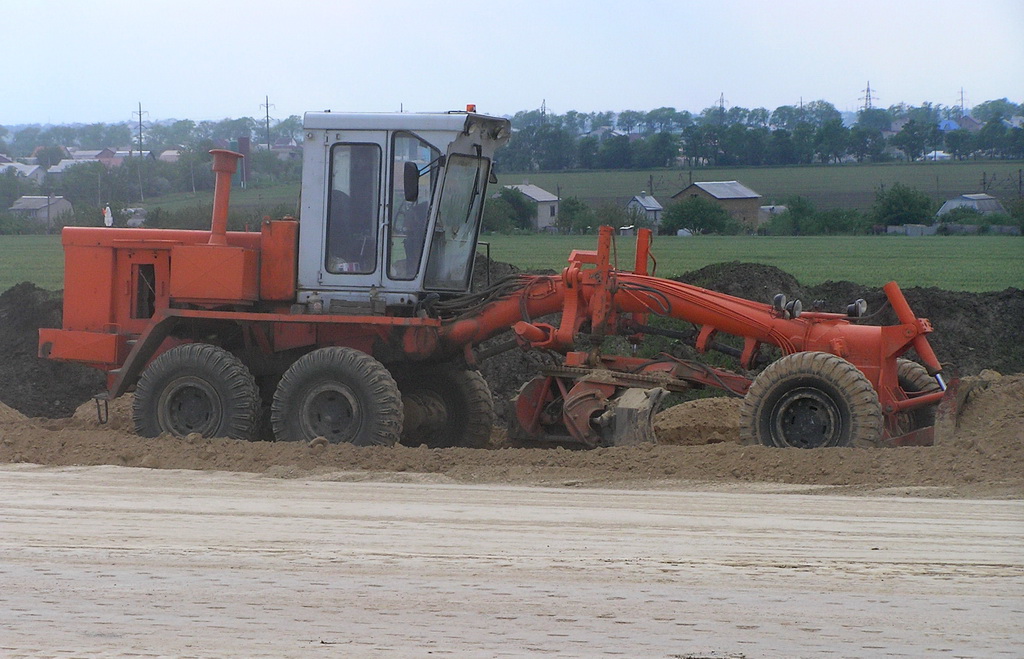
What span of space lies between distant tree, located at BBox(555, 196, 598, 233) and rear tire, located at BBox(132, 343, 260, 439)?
31474 mm

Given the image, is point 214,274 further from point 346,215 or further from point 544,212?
point 544,212

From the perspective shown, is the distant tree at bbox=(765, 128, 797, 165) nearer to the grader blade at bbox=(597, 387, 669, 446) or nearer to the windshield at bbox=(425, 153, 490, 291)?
the windshield at bbox=(425, 153, 490, 291)

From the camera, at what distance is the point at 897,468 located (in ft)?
27.8

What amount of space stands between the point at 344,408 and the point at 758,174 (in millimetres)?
54620

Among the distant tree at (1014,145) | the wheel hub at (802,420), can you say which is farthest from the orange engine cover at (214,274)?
the distant tree at (1014,145)

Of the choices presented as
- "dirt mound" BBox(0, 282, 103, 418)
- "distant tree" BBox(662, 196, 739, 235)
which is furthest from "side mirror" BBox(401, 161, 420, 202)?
"distant tree" BBox(662, 196, 739, 235)

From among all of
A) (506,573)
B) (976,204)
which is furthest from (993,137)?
(506,573)

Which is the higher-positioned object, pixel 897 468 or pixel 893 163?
pixel 893 163

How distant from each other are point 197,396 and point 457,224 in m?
2.83

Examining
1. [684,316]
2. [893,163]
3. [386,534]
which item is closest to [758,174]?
[893,163]

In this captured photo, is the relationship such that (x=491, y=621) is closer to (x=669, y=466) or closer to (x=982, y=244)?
(x=669, y=466)

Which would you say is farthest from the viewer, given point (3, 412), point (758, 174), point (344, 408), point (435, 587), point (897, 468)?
point (758, 174)

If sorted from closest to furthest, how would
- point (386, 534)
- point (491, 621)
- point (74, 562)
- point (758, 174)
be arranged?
point (491, 621)
point (74, 562)
point (386, 534)
point (758, 174)

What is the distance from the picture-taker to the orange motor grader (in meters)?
9.91
